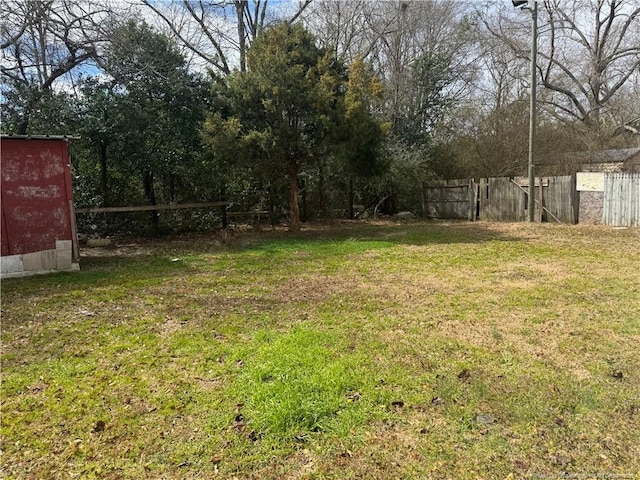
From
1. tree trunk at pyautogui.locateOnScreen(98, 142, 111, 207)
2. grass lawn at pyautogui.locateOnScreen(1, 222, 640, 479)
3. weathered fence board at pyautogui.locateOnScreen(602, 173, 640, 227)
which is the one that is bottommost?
grass lawn at pyautogui.locateOnScreen(1, 222, 640, 479)

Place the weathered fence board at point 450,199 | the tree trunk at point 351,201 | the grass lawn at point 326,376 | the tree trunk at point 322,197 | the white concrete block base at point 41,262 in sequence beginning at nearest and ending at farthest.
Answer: the grass lawn at point 326,376 < the white concrete block base at point 41,262 < the weathered fence board at point 450,199 < the tree trunk at point 322,197 < the tree trunk at point 351,201

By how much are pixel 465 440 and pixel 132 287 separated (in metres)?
4.99

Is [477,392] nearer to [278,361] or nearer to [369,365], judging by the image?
[369,365]

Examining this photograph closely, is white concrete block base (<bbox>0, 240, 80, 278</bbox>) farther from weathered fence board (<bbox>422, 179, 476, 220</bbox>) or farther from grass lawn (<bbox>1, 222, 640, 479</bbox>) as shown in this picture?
weathered fence board (<bbox>422, 179, 476, 220</bbox>)

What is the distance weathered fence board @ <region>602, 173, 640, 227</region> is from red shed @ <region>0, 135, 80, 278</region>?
12675 millimetres

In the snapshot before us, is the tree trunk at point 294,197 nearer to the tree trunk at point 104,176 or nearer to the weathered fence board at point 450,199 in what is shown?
the tree trunk at point 104,176

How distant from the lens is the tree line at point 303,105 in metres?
10.3

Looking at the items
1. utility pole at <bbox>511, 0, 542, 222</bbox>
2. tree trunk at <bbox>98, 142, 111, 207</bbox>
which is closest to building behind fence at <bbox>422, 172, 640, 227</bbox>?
utility pole at <bbox>511, 0, 542, 222</bbox>

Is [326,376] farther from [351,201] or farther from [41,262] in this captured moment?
[351,201]

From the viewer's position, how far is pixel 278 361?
3.16 metres

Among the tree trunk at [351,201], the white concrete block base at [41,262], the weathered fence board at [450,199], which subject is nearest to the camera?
the white concrete block base at [41,262]

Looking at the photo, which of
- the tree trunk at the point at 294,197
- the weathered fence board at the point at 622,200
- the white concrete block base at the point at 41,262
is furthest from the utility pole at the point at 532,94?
the white concrete block base at the point at 41,262

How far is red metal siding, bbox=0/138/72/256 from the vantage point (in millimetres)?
6559

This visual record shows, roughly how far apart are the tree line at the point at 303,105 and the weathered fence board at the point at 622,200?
3.22m
